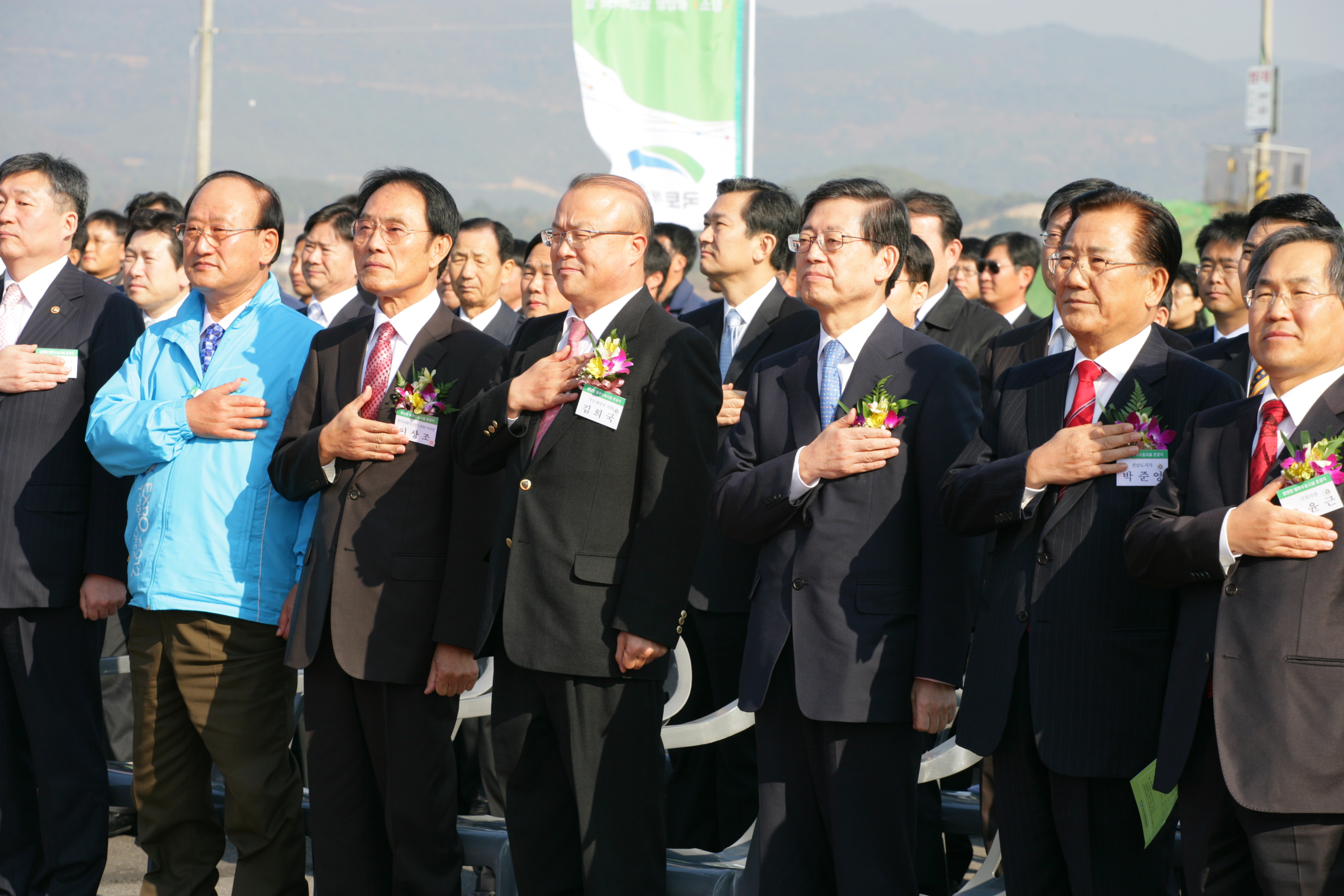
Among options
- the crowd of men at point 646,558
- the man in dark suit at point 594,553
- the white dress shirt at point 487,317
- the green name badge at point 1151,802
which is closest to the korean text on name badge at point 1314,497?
the crowd of men at point 646,558

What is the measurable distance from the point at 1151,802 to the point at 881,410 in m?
1.04

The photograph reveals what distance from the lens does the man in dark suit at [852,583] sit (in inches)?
118

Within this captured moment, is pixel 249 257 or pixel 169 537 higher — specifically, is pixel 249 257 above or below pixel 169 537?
above

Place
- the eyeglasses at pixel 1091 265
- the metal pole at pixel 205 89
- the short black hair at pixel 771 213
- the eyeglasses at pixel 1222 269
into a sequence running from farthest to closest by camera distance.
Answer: the metal pole at pixel 205 89, the eyeglasses at pixel 1222 269, the short black hair at pixel 771 213, the eyeglasses at pixel 1091 265

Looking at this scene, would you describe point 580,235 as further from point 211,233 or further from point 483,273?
point 483,273

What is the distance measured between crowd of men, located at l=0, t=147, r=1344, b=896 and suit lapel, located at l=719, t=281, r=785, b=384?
337 mm

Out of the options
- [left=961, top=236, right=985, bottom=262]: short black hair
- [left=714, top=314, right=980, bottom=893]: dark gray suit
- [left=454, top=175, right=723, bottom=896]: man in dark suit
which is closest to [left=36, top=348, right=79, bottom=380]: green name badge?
[left=454, top=175, right=723, bottom=896]: man in dark suit

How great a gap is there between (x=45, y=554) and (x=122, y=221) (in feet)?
13.3

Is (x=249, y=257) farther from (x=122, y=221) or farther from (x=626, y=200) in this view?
(x=122, y=221)

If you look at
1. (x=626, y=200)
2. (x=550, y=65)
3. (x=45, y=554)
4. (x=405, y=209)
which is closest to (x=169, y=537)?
(x=45, y=554)

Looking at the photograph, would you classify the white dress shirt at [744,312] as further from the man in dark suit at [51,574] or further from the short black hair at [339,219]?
the short black hair at [339,219]

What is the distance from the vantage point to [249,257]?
12.8 ft

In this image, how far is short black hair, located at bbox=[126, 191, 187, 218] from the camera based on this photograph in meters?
6.94

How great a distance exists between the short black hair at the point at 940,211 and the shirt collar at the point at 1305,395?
125 inches
